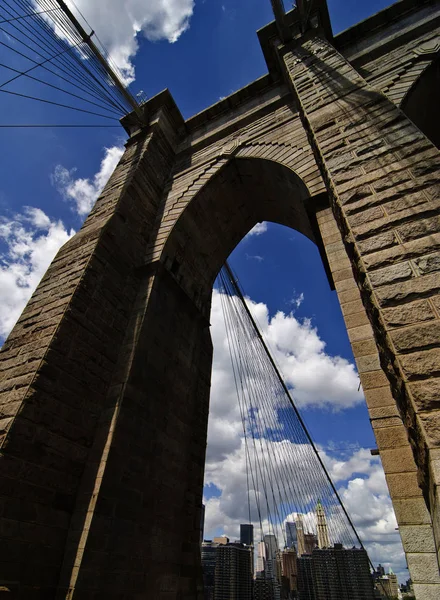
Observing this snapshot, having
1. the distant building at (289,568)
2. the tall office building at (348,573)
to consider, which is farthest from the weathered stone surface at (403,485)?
the tall office building at (348,573)

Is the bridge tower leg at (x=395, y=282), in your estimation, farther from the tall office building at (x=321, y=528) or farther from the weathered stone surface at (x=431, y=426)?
the tall office building at (x=321, y=528)

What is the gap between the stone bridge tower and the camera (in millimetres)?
2082

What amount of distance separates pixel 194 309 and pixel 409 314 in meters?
5.05

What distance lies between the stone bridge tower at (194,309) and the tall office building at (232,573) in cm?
3407

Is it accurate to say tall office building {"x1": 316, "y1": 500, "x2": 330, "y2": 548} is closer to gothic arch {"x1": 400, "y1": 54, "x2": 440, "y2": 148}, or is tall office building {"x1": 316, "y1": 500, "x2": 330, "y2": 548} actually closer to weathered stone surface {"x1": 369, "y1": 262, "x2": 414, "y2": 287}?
gothic arch {"x1": 400, "y1": 54, "x2": 440, "y2": 148}

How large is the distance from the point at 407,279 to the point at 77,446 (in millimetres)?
3806

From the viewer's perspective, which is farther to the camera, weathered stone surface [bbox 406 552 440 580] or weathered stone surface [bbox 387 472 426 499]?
weathered stone surface [bbox 387 472 426 499]

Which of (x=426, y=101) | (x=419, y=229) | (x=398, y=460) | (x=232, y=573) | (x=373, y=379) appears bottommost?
(x=398, y=460)

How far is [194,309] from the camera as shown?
662 cm

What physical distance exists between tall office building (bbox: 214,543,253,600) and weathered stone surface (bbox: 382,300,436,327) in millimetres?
37905

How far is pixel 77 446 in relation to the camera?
3.78m

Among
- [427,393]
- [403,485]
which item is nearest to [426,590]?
[403,485]

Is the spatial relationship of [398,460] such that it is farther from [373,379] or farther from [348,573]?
[348,573]

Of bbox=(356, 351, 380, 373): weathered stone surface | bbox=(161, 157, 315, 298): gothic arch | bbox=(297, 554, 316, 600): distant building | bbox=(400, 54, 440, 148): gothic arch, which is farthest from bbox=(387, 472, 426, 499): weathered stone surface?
bbox=(297, 554, 316, 600): distant building
